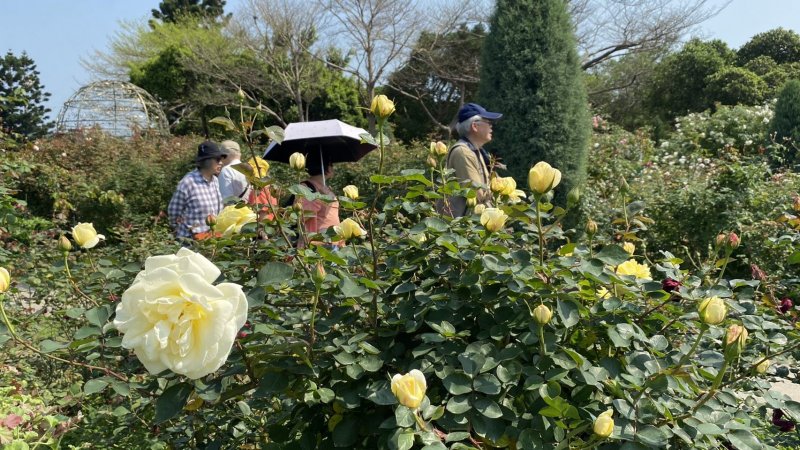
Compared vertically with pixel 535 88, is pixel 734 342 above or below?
below

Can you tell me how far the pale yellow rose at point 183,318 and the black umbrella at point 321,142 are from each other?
1.75 m

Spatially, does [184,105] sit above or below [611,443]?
above

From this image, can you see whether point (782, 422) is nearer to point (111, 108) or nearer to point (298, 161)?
point (298, 161)

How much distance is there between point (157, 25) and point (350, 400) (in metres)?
29.3

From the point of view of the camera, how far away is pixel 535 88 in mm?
7008

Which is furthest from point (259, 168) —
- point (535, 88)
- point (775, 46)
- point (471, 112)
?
point (775, 46)

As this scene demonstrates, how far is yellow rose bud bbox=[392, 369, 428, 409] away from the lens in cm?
93

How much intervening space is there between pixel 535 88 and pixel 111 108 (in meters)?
12.8

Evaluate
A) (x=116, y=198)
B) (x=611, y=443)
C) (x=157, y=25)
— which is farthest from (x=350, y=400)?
(x=157, y=25)

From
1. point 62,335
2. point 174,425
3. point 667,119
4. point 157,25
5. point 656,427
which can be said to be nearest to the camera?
point 656,427

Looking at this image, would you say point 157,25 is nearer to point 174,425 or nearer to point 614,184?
point 614,184

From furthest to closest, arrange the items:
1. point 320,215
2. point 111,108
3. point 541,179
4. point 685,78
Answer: point 685,78 → point 111,108 → point 320,215 → point 541,179

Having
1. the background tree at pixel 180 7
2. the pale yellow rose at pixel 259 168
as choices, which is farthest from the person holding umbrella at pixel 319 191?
the background tree at pixel 180 7

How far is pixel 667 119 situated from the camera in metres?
19.9
